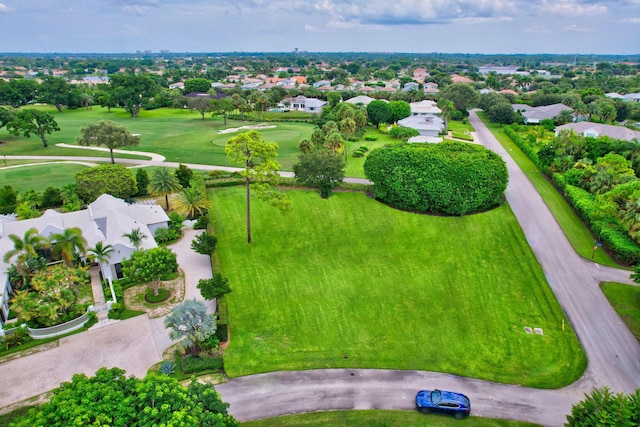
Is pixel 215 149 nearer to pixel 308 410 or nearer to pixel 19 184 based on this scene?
pixel 19 184

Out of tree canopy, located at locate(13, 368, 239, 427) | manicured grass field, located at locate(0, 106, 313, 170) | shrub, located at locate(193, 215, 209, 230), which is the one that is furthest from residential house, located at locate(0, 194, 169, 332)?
manicured grass field, located at locate(0, 106, 313, 170)

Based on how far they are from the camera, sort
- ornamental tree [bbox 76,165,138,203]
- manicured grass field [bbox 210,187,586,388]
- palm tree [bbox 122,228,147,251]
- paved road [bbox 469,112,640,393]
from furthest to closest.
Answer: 1. ornamental tree [bbox 76,165,138,203]
2. palm tree [bbox 122,228,147,251]
3. manicured grass field [bbox 210,187,586,388]
4. paved road [bbox 469,112,640,393]

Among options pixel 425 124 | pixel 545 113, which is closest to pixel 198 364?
pixel 425 124

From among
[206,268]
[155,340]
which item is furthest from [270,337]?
[206,268]

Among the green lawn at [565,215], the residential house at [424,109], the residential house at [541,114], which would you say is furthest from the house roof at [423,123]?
the residential house at [541,114]

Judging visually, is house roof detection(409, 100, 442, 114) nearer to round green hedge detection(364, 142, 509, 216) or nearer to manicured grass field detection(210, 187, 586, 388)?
round green hedge detection(364, 142, 509, 216)

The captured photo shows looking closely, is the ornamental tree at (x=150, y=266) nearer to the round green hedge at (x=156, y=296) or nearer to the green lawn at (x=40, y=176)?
the round green hedge at (x=156, y=296)

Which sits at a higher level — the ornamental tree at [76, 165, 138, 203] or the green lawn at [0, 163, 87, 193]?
the ornamental tree at [76, 165, 138, 203]
